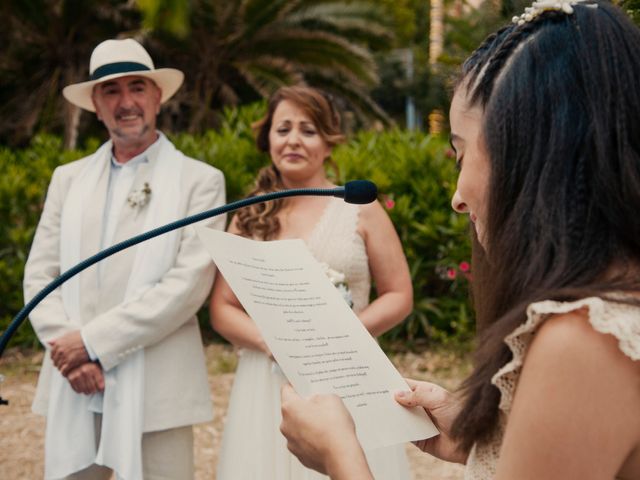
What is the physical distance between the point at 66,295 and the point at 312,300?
6.61 feet

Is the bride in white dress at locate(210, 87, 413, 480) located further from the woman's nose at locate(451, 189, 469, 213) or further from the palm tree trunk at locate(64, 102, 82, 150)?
the palm tree trunk at locate(64, 102, 82, 150)

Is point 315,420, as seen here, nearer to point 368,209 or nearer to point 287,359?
point 287,359

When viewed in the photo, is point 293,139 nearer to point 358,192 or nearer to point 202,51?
point 358,192

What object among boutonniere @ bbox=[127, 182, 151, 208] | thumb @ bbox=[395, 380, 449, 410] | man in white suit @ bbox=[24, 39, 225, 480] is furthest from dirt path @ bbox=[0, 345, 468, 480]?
thumb @ bbox=[395, 380, 449, 410]

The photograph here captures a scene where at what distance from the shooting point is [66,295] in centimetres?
361

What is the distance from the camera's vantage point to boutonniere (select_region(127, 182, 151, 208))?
3621mm

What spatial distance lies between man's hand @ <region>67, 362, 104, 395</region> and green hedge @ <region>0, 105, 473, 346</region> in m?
3.69

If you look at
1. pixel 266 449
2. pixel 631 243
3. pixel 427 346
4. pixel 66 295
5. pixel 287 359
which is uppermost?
pixel 631 243

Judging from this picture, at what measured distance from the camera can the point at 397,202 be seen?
7.07m

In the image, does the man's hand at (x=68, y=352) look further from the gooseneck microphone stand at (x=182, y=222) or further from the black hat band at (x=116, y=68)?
the gooseneck microphone stand at (x=182, y=222)

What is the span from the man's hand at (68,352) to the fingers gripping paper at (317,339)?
166cm

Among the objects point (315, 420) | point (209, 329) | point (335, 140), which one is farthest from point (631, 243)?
point (209, 329)

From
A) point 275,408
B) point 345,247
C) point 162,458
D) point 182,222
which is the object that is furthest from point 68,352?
point 182,222

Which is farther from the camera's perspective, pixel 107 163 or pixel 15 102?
pixel 15 102
